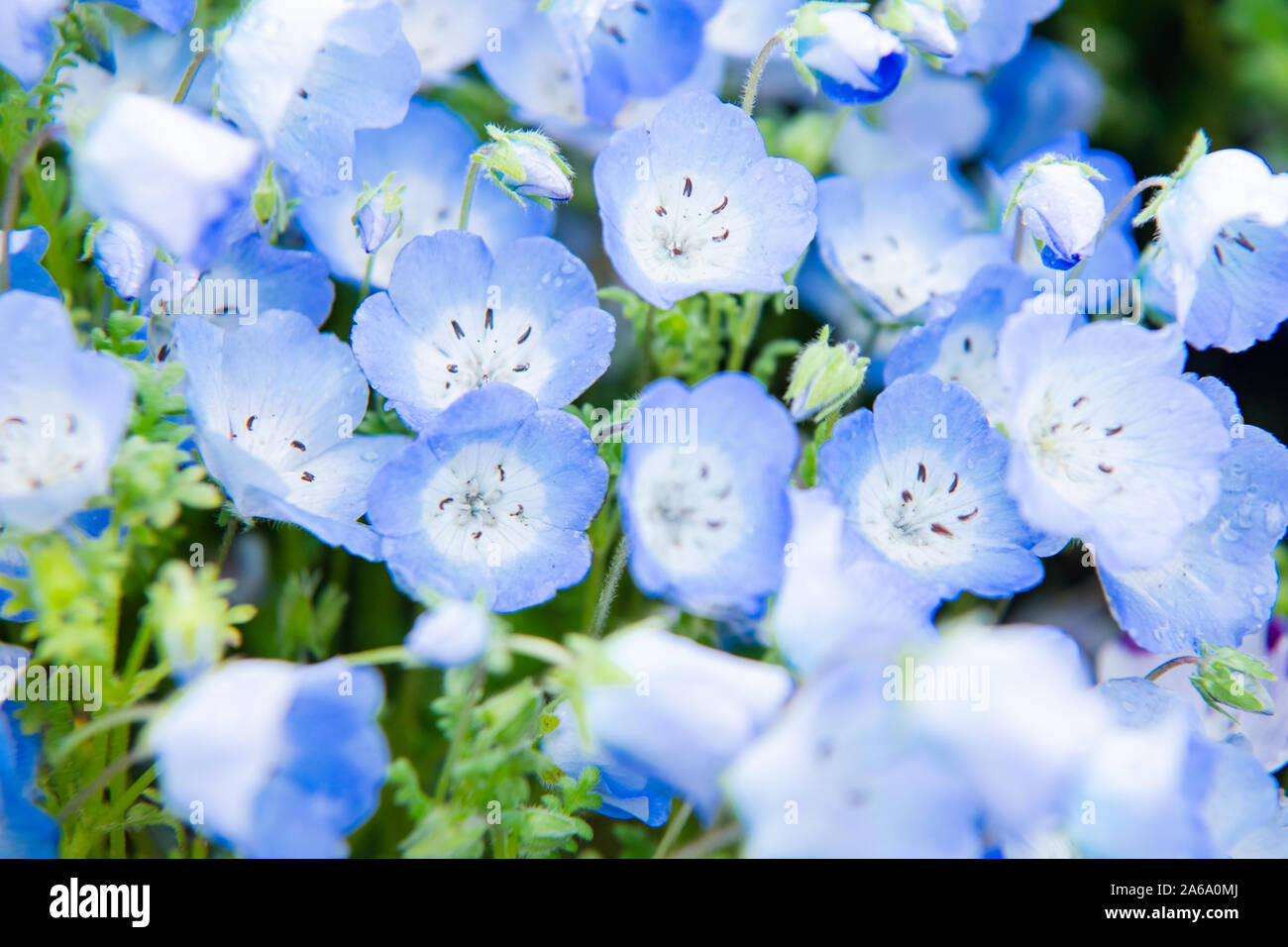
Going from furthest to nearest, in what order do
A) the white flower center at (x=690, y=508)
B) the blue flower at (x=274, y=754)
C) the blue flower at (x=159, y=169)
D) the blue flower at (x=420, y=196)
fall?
the blue flower at (x=420, y=196)
the white flower center at (x=690, y=508)
the blue flower at (x=159, y=169)
the blue flower at (x=274, y=754)

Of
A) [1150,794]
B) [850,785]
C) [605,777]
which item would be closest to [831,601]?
[850,785]

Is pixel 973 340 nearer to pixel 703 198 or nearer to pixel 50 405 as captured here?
pixel 703 198

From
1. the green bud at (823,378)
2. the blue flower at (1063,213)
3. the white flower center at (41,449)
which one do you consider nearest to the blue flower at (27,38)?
the white flower center at (41,449)

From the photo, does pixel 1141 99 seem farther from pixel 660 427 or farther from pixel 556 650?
pixel 556 650

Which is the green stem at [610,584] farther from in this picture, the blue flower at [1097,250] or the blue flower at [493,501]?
the blue flower at [1097,250]

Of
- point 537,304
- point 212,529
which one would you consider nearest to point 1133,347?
point 537,304

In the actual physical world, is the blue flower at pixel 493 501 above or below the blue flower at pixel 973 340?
below
